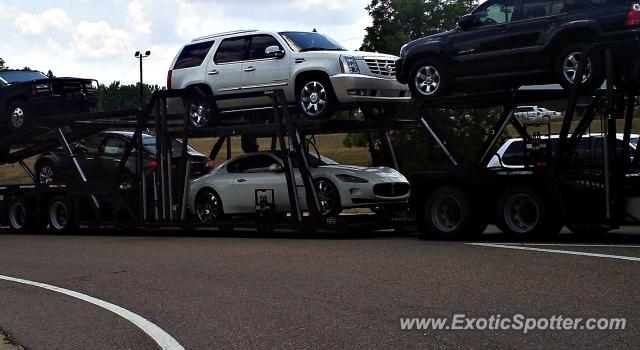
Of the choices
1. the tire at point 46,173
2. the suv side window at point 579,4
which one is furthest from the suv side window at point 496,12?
the tire at point 46,173

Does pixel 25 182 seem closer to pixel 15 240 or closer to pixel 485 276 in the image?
pixel 15 240

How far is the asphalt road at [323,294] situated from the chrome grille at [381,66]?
320cm

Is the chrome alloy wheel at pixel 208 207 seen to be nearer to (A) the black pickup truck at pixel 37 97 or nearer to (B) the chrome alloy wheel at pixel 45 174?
(A) the black pickup truck at pixel 37 97

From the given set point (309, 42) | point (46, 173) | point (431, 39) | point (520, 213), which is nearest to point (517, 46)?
point (431, 39)

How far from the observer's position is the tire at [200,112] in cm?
1650

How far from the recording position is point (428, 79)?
1390 centimetres

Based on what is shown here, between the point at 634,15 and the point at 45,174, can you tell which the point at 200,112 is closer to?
the point at 45,174

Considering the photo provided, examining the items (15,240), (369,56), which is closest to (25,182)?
(15,240)

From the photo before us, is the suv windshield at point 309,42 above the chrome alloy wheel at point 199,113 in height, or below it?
above

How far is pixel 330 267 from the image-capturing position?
10.9m

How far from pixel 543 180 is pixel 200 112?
6.79 m

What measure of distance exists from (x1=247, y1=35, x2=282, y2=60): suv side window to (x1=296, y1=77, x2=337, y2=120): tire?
3.09ft

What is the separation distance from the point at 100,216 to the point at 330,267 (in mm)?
8907

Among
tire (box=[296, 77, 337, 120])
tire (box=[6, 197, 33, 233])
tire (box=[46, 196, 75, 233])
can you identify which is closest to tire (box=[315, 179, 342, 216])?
tire (box=[296, 77, 337, 120])
